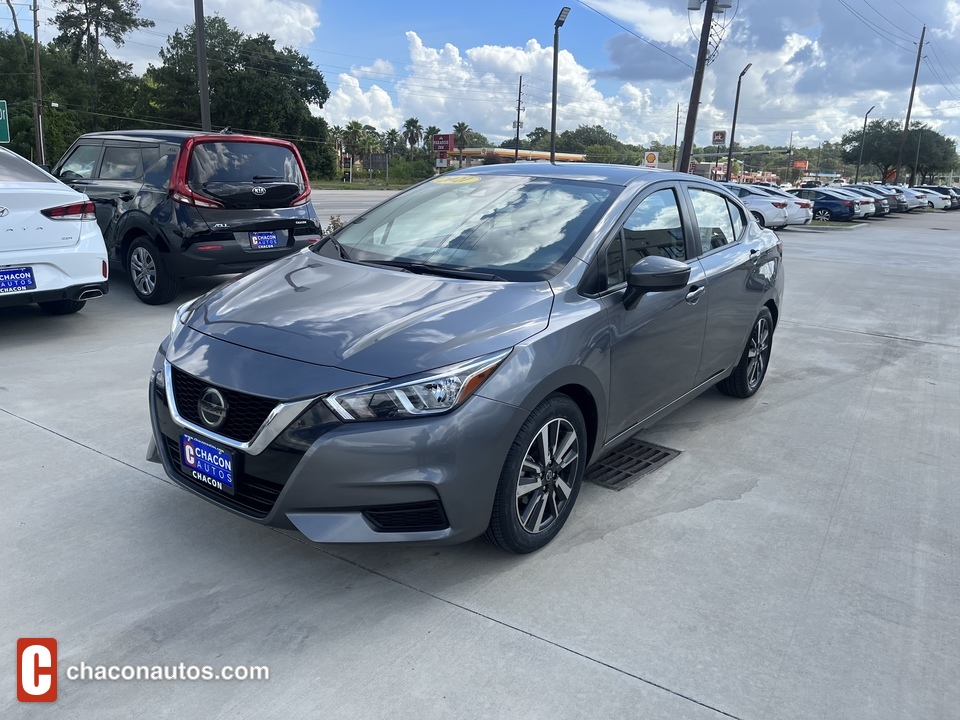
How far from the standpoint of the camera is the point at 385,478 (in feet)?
8.94

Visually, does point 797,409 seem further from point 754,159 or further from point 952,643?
point 754,159

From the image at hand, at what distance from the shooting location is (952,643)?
9.35ft

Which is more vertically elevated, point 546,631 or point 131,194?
point 131,194

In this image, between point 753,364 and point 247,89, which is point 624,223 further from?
point 247,89

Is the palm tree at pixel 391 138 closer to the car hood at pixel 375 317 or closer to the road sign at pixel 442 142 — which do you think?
the road sign at pixel 442 142

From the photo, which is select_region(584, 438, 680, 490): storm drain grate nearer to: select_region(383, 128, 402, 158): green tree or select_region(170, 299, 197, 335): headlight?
select_region(170, 299, 197, 335): headlight

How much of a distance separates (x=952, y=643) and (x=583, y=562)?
1.38 m

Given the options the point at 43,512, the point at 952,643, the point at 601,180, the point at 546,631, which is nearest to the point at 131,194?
the point at 43,512

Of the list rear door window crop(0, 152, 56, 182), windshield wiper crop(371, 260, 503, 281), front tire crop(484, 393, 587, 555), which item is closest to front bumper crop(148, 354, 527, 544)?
front tire crop(484, 393, 587, 555)

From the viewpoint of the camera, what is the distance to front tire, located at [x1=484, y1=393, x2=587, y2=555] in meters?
3.03

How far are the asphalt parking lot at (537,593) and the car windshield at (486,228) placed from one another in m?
1.26

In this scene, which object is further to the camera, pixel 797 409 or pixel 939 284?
pixel 939 284

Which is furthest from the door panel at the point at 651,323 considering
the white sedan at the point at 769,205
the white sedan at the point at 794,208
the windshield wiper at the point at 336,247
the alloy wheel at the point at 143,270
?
the white sedan at the point at 794,208

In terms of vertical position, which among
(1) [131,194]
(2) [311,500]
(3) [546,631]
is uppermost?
(1) [131,194]
